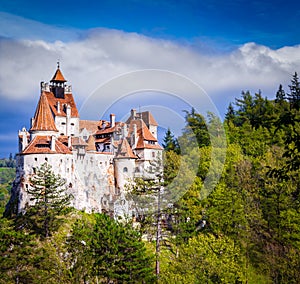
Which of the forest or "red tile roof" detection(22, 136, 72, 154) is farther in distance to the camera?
"red tile roof" detection(22, 136, 72, 154)

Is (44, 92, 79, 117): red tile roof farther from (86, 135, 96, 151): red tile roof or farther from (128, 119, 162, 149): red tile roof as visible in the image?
(128, 119, 162, 149): red tile roof

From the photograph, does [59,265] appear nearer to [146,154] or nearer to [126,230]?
[126,230]

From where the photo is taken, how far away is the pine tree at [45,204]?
43344mm

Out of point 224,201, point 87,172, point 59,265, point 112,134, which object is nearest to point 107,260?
point 59,265

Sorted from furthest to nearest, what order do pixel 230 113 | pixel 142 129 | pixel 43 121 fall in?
pixel 230 113 < pixel 142 129 < pixel 43 121

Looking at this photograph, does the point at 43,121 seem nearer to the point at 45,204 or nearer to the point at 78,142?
the point at 78,142

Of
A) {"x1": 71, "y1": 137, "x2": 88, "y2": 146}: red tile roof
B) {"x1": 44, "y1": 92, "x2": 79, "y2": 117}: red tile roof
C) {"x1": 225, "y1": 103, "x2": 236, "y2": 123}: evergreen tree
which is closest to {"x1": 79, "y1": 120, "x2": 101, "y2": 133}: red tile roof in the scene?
{"x1": 44, "y1": 92, "x2": 79, "y2": 117}: red tile roof

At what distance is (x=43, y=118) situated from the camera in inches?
1960

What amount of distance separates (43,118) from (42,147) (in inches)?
171

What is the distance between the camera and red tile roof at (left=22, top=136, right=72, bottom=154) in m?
46.3

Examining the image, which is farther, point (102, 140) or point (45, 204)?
point (102, 140)

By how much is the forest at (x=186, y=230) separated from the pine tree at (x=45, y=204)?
0.32 feet

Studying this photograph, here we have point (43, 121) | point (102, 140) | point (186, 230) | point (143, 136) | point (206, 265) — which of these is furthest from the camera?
point (102, 140)

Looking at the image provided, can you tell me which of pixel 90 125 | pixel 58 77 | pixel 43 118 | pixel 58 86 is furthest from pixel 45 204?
pixel 58 77
